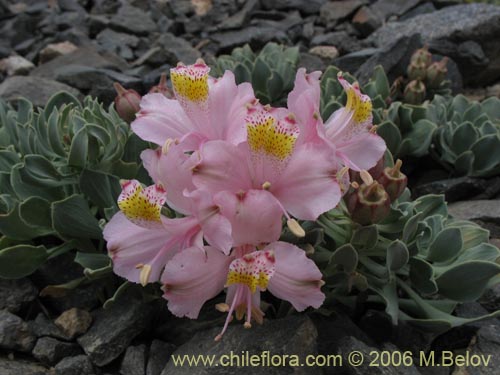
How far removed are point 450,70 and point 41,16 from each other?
412 centimetres

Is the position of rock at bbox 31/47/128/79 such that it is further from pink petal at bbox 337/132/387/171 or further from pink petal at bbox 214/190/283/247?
pink petal at bbox 214/190/283/247

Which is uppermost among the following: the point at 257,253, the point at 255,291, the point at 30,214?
the point at 257,253

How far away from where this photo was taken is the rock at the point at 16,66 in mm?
4742

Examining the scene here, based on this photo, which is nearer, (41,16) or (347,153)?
(347,153)

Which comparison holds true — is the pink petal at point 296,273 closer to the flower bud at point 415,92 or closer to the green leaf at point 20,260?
the green leaf at point 20,260

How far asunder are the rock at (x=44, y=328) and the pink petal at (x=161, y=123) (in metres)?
0.89

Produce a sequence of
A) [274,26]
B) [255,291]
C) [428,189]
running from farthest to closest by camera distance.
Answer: [274,26] < [428,189] < [255,291]

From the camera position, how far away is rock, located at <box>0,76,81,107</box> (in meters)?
3.75

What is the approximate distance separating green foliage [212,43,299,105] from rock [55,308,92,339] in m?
1.72

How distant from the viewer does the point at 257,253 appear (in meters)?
1.45

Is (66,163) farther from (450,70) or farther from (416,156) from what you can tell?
(450,70)

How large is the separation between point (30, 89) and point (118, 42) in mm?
1745

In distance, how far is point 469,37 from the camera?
4.60m

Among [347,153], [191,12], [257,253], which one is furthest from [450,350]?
[191,12]
